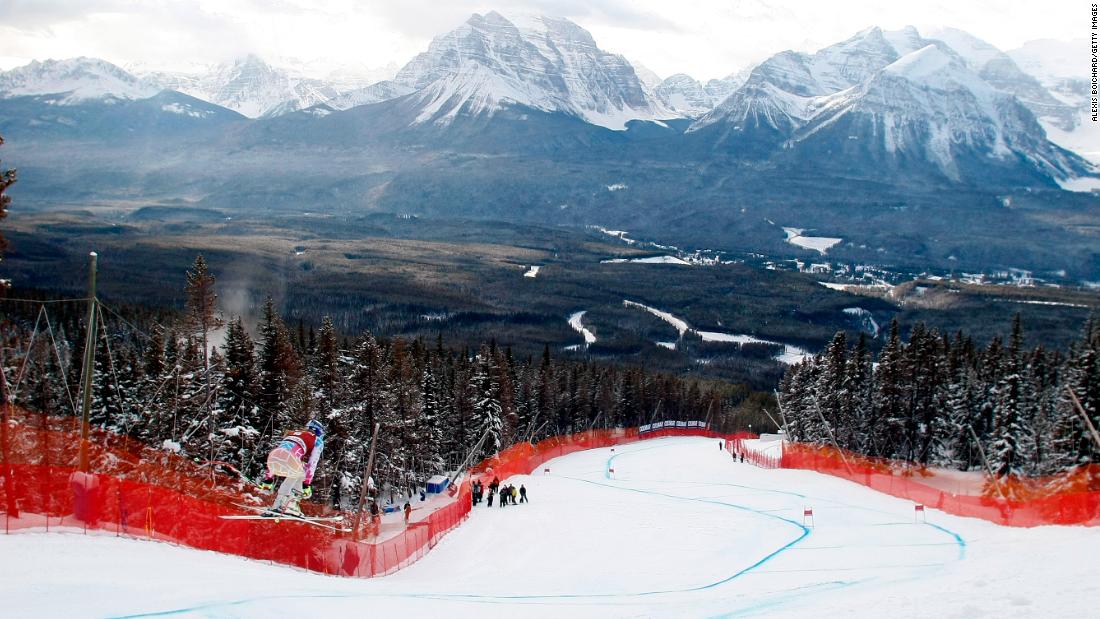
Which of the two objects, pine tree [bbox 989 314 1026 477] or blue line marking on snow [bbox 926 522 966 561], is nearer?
blue line marking on snow [bbox 926 522 966 561]

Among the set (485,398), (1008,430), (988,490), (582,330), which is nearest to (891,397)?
(1008,430)

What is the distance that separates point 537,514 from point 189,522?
15.6 metres

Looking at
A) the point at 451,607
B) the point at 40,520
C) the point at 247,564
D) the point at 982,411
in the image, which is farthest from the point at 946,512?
the point at 982,411

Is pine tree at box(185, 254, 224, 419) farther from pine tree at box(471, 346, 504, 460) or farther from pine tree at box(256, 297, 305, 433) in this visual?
pine tree at box(471, 346, 504, 460)

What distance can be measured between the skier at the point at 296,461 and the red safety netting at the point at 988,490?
2000 centimetres

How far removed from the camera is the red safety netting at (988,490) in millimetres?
28562

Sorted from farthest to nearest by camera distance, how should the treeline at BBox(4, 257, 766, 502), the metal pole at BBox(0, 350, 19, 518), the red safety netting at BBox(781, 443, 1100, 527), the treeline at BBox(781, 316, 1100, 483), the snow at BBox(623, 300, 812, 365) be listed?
the snow at BBox(623, 300, 812, 365) → the treeline at BBox(781, 316, 1100, 483) → the treeline at BBox(4, 257, 766, 502) → the red safety netting at BBox(781, 443, 1100, 527) → the metal pole at BBox(0, 350, 19, 518)

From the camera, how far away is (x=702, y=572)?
81.1 feet

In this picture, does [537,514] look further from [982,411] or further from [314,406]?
[982,411]

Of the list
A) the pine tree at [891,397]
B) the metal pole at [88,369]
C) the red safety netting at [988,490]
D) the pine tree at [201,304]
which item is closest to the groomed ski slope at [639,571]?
the red safety netting at [988,490]

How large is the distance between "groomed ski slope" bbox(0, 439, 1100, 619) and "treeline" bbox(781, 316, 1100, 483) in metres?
20.3

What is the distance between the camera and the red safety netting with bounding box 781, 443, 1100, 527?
28.6m

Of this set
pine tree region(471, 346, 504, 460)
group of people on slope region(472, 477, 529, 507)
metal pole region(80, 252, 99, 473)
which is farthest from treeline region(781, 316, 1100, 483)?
metal pole region(80, 252, 99, 473)

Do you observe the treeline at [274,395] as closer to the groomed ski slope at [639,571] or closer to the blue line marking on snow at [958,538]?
the groomed ski slope at [639,571]
